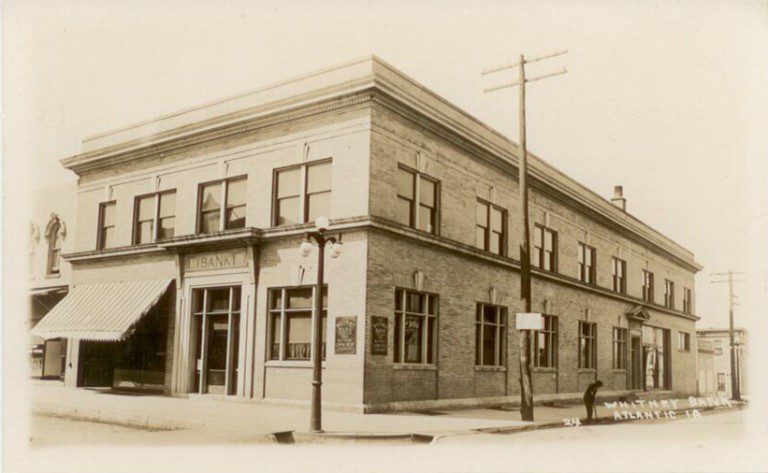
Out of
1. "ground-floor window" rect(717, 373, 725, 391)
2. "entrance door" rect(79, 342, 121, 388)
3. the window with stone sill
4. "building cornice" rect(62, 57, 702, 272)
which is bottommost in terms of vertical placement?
"ground-floor window" rect(717, 373, 725, 391)

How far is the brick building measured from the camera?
67.8 ft

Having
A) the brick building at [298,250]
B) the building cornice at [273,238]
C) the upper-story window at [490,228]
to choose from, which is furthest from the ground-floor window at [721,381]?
the upper-story window at [490,228]

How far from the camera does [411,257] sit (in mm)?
21875

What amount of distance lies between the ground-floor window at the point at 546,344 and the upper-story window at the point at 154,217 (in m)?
14.3

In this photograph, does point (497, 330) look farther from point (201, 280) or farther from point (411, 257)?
point (201, 280)

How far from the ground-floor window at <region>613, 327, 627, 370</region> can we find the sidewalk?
1354 centimetres

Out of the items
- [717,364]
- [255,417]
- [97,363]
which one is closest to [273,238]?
[255,417]

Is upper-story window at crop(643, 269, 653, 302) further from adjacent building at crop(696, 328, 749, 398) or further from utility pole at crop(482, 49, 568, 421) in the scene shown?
utility pole at crop(482, 49, 568, 421)

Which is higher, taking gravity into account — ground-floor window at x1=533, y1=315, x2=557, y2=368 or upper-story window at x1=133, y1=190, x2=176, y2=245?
upper-story window at x1=133, y1=190, x2=176, y2=245

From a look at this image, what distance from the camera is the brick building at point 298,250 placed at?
67.8 ft

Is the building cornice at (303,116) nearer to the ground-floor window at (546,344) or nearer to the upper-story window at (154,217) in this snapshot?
the upper-story window at (154,217)

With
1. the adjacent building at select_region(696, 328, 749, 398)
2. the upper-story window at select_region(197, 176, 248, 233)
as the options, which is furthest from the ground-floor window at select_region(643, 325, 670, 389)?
the upper-story window at select_region(197, 176, 248, 233)

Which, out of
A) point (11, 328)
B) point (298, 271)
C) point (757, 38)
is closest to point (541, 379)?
point (298, 271)

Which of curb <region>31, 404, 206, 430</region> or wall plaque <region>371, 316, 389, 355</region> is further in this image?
wall plaque <region>371, 316, 389, 355</region>
